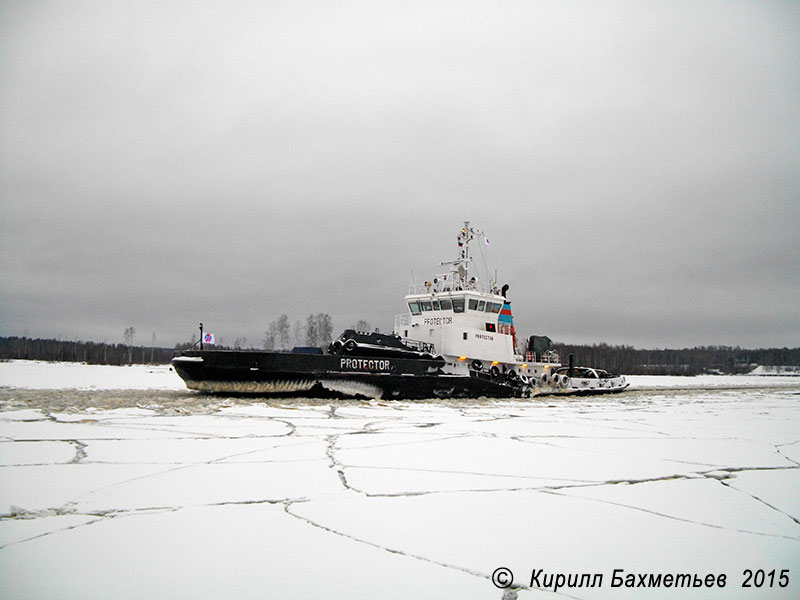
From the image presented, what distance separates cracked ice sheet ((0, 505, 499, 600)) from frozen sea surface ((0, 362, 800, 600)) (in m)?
0.01

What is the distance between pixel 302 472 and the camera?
183 inches

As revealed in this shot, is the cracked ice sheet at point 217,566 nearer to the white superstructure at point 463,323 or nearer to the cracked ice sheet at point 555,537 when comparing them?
the cracked ice sheet at point 555,537

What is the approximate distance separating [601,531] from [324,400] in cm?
1080

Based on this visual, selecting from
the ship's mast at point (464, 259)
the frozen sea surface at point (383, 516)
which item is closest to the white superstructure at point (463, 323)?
the ship's mast at point (464, 259)

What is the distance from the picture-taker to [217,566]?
8.64 ft

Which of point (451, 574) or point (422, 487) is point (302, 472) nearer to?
point (422, 487)

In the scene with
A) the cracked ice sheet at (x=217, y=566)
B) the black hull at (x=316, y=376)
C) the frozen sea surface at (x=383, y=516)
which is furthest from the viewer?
the black hull at (x=316, y=376)

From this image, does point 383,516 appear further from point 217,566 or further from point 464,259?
point 464,259

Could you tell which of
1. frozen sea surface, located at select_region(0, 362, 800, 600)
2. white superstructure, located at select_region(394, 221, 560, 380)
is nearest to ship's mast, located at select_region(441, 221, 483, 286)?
white superstructure, located at select_region(394, 221, 560, 380)

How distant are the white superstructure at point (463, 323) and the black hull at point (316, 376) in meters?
1.42

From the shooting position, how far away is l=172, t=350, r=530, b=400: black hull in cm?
1263

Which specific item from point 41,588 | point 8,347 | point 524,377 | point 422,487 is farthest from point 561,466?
point 8,347

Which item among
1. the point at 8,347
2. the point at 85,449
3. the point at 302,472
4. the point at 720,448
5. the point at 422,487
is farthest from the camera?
the point at 8,347

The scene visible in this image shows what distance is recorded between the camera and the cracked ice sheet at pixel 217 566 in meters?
2.42
